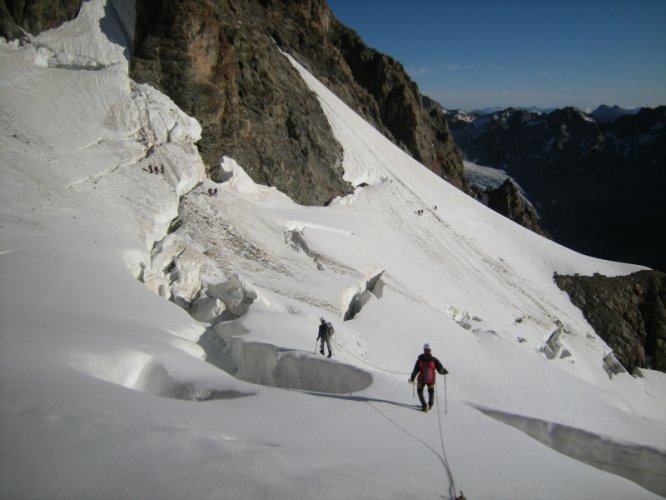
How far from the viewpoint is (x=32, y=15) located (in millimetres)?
23859

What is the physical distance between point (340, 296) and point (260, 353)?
8014 mm

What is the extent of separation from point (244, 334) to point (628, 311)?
37.2m

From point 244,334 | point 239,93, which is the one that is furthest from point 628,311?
point 244,334

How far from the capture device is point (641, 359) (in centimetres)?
3619

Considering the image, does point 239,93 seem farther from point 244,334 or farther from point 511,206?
A: point 511,206

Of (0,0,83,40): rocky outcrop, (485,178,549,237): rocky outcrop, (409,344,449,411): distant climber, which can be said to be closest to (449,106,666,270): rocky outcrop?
(485,178,549,237): rocky outcrop

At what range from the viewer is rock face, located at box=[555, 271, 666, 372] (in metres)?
35.6

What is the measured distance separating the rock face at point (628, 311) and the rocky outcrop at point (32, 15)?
126 ft

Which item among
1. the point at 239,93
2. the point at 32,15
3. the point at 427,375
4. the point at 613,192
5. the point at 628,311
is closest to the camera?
the point at 427,375

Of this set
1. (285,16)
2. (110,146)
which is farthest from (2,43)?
(285,16)

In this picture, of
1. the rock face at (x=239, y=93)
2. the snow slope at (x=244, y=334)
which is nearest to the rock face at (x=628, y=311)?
the snow slope at (x=244, y=334)

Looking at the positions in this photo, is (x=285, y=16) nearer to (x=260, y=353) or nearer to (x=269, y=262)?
(x=269, y=262)

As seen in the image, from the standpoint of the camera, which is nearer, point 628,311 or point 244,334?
point 244,334

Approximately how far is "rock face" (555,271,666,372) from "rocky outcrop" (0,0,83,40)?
38.5 metres
